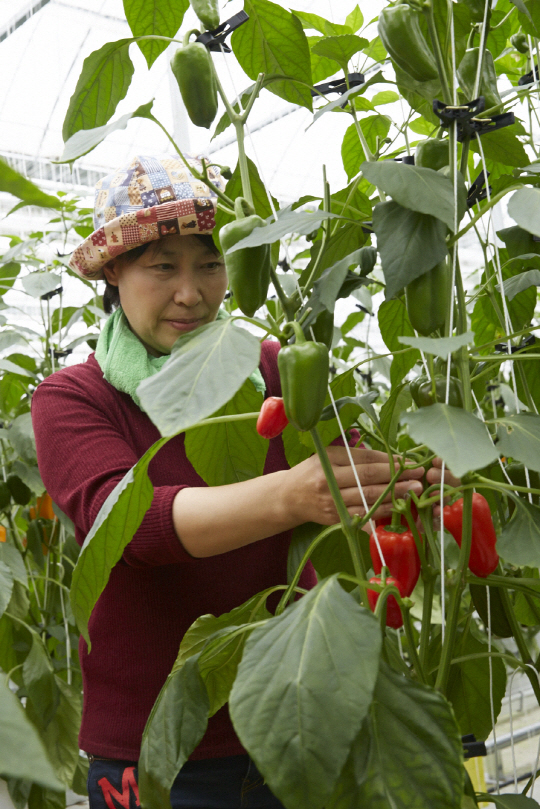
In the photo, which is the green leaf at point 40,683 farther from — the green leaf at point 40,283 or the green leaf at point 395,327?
the green leaf at point 395,327

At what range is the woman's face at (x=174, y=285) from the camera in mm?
1083

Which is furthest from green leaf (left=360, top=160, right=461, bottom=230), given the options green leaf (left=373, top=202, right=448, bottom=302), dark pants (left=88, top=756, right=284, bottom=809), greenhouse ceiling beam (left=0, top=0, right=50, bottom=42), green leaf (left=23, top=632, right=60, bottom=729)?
greenhouse ceiling beam (left=0, top=0, right=50, bottom=42)

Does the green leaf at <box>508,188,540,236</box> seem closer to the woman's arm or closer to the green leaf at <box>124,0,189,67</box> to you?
the woman's arm

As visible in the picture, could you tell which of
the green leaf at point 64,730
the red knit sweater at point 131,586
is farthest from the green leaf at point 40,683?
the red knit sweater at point 131,586

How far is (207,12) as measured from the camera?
2.07 ft

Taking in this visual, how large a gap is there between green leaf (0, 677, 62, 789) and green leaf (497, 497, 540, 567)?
0.45m

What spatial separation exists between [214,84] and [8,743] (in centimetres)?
55

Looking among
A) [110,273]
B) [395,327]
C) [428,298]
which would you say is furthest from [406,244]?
[110,273]

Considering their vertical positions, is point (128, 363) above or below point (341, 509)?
above

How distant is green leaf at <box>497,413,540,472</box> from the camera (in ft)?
1.81

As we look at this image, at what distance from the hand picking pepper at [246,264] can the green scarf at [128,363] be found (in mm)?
503

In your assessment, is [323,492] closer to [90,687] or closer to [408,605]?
[408,605]

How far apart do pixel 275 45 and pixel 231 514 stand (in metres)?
0.46

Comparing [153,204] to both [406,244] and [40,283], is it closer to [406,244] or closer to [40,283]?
[406,244]
